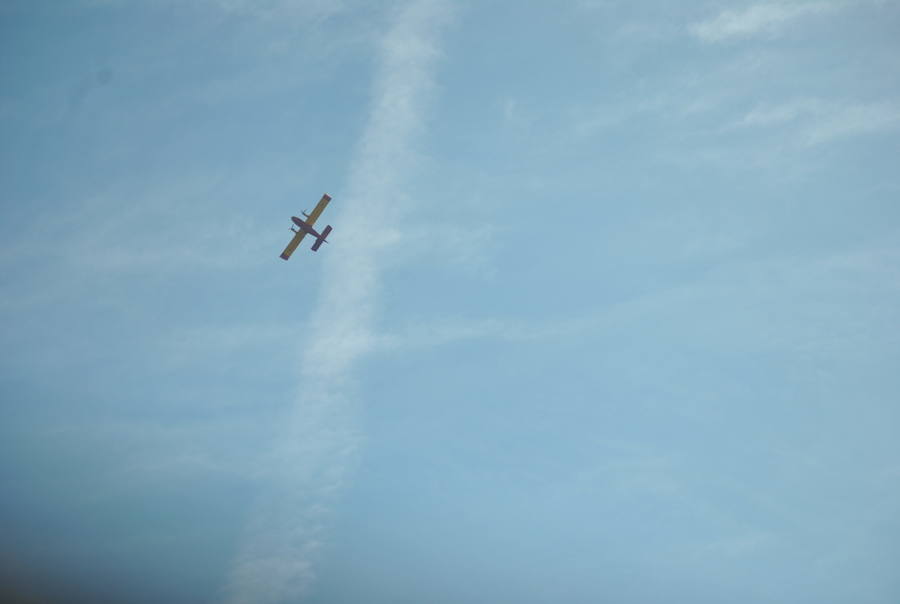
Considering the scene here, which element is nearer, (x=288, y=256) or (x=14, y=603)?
(x=14, y=603)

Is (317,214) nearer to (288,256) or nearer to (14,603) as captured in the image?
(288,256)

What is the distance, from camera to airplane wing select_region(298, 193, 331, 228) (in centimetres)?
7494

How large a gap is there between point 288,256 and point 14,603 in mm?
44919

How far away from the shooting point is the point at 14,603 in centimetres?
3709

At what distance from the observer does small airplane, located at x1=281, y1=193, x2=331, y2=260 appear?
75375 millimetres

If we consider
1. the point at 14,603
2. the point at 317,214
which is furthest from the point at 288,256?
the point at 14,603

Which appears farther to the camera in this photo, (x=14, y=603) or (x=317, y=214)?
(x=317, y=214)

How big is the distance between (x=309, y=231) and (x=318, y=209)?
2.67 metres

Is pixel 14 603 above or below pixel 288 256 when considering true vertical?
below

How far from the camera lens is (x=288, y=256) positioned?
3029 inches

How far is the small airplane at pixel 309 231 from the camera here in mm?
75375

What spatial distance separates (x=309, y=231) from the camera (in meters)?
76.6

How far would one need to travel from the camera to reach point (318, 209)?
7556 cm

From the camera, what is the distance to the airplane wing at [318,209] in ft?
246
